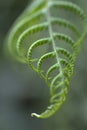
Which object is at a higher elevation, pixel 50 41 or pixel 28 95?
pixel 50 41

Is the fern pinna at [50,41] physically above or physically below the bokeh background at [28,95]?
above

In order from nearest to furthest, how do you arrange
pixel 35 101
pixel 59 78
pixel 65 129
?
pixel 59 78 → pixel 65 129 → pixel 35 101

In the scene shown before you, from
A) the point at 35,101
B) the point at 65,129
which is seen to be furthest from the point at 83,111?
the point at 35,101

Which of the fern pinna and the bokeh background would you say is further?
the bokeh background

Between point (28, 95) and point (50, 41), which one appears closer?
point (50, 41)

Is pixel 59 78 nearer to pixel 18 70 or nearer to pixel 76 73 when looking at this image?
pixel 76 73
